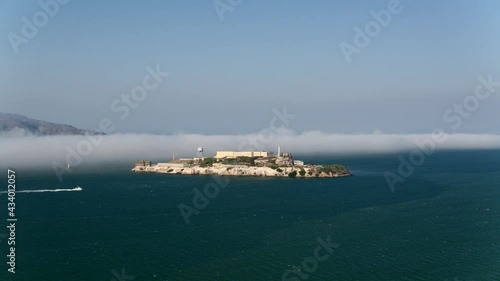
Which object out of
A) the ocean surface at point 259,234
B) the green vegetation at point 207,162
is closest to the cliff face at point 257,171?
the green vegetation at point 207,162

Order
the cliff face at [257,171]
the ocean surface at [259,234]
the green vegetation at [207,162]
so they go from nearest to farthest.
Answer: the ocean surface at [259,234] → the cliff face at [257,171] → the green vegetation at [207,162]

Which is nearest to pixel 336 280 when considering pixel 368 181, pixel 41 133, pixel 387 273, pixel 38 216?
pixel 387 273

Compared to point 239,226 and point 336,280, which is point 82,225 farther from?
point 336,280

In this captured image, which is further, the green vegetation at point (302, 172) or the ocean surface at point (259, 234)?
the green vegetation at point (302, 172)

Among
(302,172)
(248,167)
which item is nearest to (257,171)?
(248,167)

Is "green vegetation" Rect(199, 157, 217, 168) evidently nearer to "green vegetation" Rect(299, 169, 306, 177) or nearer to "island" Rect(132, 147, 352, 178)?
"island" Rect(132, 147, 352, 178)

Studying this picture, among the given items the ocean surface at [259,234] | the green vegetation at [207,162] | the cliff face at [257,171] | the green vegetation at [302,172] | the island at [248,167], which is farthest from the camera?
the green vegetation at [207,162]

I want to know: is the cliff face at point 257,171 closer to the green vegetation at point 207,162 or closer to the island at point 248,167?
the island at point 248,167

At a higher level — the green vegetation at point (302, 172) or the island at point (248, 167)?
the island at point (248, 167)
